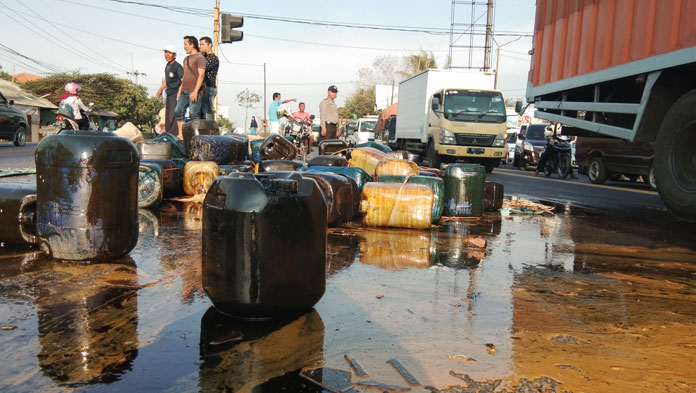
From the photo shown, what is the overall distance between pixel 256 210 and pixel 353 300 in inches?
34.2

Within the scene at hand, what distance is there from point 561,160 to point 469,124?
3.53 m

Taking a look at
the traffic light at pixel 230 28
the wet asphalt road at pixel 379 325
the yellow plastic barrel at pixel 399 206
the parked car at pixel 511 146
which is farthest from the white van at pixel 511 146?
the wet asphalt road at pixel 379 325

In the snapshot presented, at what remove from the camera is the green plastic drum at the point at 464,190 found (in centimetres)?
658

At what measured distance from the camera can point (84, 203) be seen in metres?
3.57

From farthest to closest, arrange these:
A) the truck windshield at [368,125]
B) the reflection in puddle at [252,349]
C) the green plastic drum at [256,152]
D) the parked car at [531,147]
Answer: the truck windshield at [368,125]
the parked car at [531,147]
the green plastic drum at [256,152]
the reflection in puddle at [252,349]

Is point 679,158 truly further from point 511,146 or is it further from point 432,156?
point 511,146

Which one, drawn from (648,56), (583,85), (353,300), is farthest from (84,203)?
(583,85)

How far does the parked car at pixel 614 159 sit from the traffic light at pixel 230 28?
890 cm

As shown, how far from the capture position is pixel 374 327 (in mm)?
2729

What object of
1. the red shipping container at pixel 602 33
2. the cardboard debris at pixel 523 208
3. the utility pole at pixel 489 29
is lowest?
the cardboard debris at pixel 523 208

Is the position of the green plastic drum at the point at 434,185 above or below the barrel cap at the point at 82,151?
below

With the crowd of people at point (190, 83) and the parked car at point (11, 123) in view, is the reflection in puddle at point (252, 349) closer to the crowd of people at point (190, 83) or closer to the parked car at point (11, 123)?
the crowd of people at point (190, 83)

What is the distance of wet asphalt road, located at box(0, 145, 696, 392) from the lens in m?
2.17

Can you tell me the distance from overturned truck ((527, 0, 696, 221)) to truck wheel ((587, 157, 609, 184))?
3.96m
